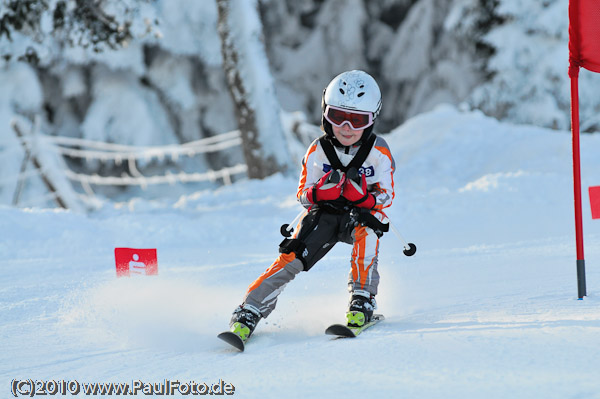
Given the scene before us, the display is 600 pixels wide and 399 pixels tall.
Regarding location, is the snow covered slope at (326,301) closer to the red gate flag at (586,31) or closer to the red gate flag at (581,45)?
the red gate flag at (581,45)

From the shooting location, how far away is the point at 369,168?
11.3ft

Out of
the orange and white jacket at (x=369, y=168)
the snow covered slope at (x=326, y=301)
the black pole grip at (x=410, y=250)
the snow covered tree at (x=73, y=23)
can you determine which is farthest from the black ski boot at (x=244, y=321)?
the snow covered tree at (x=73, y=23)


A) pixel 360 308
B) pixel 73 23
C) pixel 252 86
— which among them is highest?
pixel 73 23

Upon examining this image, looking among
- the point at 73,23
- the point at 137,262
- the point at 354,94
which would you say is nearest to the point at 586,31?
the point at 354,94

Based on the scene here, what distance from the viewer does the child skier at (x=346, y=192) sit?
11.0 feet

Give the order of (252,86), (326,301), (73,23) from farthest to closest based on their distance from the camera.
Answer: (252,86)
(73,23)
(326,301)

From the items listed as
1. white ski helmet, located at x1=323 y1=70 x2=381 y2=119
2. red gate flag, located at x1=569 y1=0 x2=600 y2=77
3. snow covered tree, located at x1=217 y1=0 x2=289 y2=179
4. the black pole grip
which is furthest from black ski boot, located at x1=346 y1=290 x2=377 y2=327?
snow covered tree, located at x1=217 y1=0 x2=289 y2=179

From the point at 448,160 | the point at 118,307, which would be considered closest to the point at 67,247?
the point at 118,307

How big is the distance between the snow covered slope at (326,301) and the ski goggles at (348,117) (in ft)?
3.07

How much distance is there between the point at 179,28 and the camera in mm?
15086

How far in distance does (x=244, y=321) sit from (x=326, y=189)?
29.0 inches

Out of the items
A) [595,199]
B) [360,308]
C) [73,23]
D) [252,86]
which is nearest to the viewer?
[360,308]

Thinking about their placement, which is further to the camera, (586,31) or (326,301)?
(326,301)

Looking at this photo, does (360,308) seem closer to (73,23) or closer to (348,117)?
(348,117)
